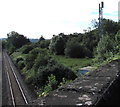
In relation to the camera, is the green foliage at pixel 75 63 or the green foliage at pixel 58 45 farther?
the green foliage at pixel 58 45

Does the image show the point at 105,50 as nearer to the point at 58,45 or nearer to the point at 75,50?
the point at 75,50

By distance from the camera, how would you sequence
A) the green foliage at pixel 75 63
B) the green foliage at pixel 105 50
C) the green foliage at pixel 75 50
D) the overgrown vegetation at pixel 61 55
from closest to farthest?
1. the green foliage at pixel 105 50
2. the overgrown vegetation at pixel 61 55
3. the green foliage at pixel 75 63
4. the green foliage at pixel 75 50

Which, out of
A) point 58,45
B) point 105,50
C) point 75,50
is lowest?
point 75,50

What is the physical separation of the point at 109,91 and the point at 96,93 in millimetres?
284

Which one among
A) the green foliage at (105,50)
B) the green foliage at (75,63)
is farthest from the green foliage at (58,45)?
the green foliage at (105,50)

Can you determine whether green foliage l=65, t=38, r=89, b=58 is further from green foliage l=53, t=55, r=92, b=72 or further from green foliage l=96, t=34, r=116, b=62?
green foliage l=96, t=34, r=116, b=62

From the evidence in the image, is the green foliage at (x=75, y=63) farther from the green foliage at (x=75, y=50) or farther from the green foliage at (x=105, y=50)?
the green foliage at (x=75, y=50)

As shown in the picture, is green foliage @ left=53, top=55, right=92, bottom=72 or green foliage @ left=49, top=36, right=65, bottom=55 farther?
green foliage @ left=49, top=36, right=65, bottom=55

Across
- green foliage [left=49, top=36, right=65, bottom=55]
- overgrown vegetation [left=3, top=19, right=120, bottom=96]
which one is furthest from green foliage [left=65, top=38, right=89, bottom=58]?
green foliage [left=49, top=36, right=65, bottom=55]

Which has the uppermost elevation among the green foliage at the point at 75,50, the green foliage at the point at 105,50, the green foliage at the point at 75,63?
the green foliage at the point at 105,50

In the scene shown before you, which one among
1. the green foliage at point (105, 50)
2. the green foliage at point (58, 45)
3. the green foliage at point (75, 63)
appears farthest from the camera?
the green foliage at point (58, 45)

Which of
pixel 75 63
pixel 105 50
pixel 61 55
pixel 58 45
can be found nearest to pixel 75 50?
pixel 61 55

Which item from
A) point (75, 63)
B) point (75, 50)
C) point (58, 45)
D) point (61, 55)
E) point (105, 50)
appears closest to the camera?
point (105, 50)

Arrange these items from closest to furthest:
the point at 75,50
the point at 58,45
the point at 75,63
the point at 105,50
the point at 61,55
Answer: the point at 105,50 < the point at 75,63 < the point at 75,50 < the point at 61,55 < the point at 58,45
